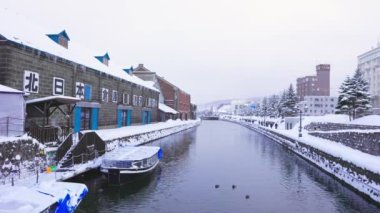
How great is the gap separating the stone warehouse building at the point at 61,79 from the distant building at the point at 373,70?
87217 millimetres

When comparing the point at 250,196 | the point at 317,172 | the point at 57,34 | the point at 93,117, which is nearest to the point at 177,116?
the point at 93,117

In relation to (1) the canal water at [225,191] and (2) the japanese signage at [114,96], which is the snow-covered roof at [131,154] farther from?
(2) the japanese signage at [114,96]

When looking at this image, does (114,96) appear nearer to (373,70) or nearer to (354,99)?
(354,99)

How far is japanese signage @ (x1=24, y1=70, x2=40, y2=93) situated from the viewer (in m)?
25.8

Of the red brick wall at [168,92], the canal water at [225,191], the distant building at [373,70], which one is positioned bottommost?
the canal water at [225,191]

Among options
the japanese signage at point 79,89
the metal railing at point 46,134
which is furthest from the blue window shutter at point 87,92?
the metal railing at point 46,134

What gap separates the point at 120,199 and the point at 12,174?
227 inches

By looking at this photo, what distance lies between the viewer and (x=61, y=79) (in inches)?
1227

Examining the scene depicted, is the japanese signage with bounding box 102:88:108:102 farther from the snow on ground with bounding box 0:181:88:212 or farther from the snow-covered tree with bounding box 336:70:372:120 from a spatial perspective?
the snow-covered tree with bounding box 336:70:372:120

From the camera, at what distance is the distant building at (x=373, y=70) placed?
10394cm

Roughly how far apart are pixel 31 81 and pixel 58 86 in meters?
4.24

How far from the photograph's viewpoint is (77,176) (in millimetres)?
20969

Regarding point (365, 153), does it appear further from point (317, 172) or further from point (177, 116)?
point (177, 116)

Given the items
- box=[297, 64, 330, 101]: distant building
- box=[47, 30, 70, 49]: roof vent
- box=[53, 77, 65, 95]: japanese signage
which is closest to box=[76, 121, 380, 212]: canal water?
box=[53, 77, 65, 95]: japanese signage
